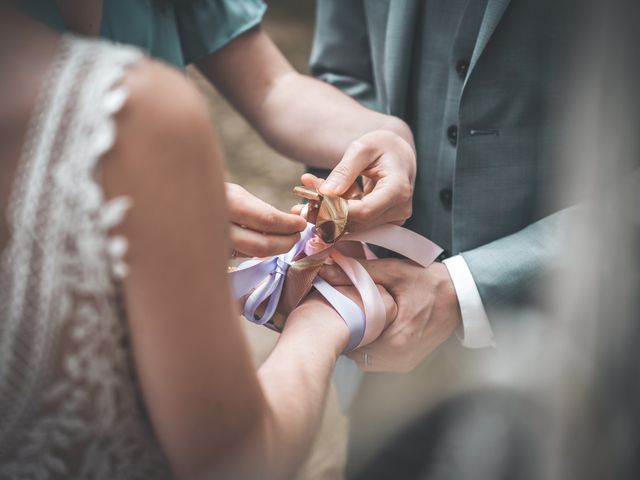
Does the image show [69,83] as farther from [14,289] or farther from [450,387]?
[450,387]

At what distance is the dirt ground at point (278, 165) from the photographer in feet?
7.46

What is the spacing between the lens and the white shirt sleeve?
1.10 meters

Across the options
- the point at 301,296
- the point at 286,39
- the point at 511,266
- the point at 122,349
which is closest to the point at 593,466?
the point at 511,266

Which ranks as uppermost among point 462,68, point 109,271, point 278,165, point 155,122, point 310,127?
point 155,122

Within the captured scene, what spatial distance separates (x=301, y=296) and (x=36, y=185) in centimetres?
54

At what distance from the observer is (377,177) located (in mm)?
1048

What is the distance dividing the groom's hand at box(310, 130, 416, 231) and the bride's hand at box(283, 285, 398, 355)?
13 cm

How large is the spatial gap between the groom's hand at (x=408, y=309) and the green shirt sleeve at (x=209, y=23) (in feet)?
1.61

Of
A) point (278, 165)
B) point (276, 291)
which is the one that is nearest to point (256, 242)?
point (276, 291)

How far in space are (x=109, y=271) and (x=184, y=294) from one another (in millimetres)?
66

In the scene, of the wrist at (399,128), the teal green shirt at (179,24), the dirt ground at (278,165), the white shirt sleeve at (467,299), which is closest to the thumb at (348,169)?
the wrist at (399,128)

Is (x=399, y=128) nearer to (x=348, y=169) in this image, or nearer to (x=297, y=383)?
(x=348, y=169)

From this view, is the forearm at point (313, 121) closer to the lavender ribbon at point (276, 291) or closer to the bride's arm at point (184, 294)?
the lavender ribbon at point (276, 291)

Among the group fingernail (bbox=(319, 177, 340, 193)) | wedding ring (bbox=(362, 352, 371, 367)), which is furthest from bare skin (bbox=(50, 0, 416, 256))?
wedding ring (bbox=(362, 352, 371, 367))
